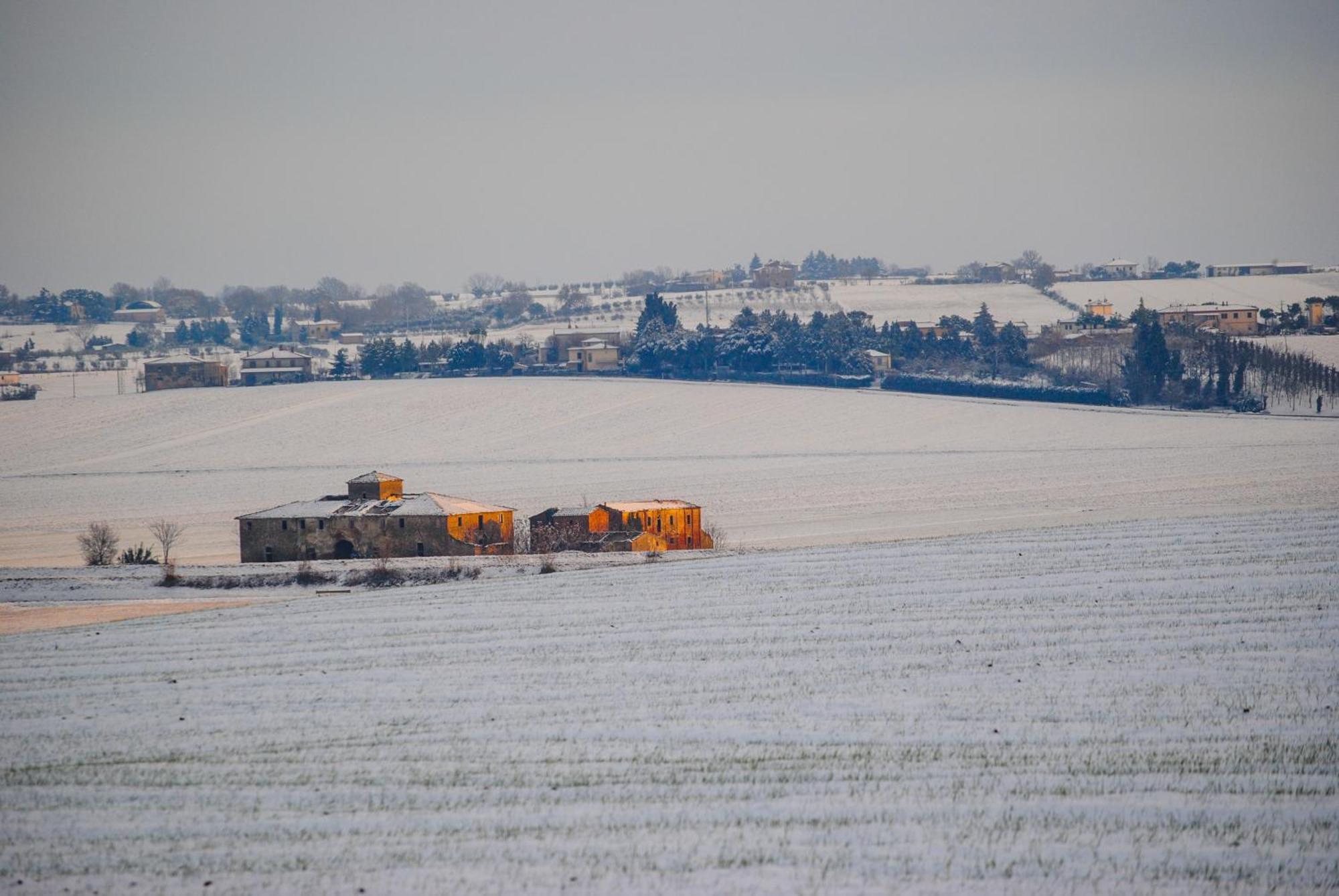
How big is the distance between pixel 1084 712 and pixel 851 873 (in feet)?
25.5

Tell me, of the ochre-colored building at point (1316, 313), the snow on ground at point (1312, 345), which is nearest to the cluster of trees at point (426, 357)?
the snow on ground at point (1312, 345)

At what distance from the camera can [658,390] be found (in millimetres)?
123812

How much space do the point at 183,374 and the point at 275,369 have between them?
879 cm

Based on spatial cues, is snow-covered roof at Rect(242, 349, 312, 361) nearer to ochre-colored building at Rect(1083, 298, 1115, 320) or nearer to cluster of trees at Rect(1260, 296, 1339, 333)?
ochre-colored building at Rect(1083, 298, 1115, 320)

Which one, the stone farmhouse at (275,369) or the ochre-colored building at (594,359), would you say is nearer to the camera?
the ochre-colored building at (594,359)

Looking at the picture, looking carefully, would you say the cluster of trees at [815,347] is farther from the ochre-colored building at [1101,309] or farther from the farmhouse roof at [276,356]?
the ochre-colored building at [1101,309]

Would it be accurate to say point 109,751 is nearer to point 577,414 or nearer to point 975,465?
point 975,465

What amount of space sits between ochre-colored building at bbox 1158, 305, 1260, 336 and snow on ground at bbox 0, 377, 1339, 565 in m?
40.5

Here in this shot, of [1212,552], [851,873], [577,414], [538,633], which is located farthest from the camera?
[577,414]

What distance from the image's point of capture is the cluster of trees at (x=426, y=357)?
14450 cm

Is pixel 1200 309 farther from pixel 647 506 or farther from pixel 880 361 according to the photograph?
pixel 647 506

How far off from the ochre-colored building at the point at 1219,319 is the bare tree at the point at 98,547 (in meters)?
105

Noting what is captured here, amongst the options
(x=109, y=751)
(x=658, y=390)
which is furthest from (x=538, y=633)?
(x=658, y=390)

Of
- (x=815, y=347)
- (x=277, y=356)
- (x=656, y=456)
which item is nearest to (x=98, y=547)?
(x=656, y=456)
